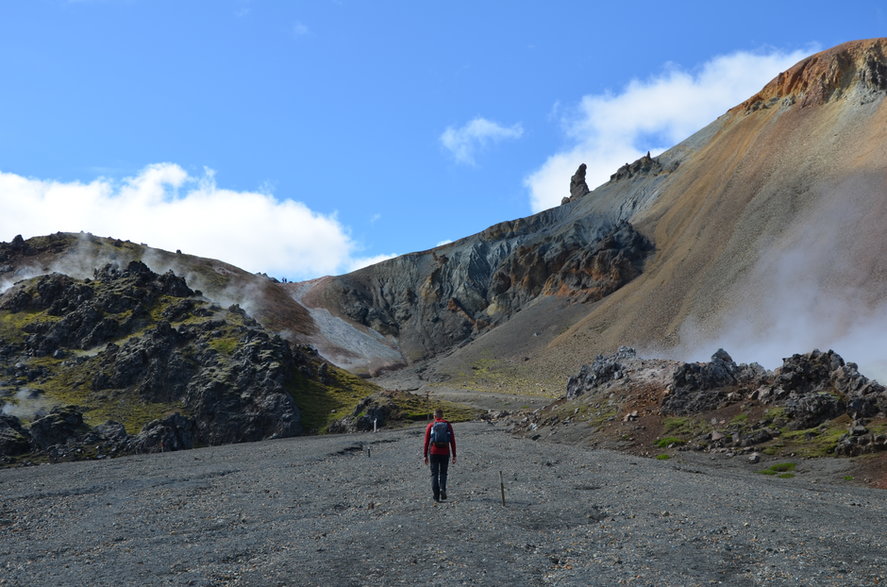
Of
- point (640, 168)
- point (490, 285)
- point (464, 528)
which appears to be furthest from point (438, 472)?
point (640, 168)

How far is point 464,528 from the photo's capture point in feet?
58.4

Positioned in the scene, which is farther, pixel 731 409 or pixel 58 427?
pixel 58 427

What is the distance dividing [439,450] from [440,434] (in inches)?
21.2

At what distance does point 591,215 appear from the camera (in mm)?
187000

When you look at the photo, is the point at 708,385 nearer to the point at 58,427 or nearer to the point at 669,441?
the point at 669,441

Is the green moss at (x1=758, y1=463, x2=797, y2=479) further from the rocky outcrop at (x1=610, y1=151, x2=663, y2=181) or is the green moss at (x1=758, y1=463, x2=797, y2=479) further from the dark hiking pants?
the rocky outcrop at (x1=610, y1=151, x2=663, y2=181)

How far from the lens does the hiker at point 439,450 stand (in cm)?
2197

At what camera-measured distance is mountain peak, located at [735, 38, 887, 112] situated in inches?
5389

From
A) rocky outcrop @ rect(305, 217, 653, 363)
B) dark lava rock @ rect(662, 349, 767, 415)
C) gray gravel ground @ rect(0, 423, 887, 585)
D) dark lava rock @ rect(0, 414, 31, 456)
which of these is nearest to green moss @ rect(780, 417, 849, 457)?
gray gravel ground @ rect(0, 423, 887, 585)

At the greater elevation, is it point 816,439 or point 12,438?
point 816,439

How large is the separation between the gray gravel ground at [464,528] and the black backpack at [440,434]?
1.99 metres

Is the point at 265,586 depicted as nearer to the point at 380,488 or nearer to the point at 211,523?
the point at 211,523

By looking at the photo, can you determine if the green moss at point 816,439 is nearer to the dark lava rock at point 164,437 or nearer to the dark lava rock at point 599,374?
the dark lava rock at point 599,374

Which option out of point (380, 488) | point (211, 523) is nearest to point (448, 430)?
point (380, 488)
